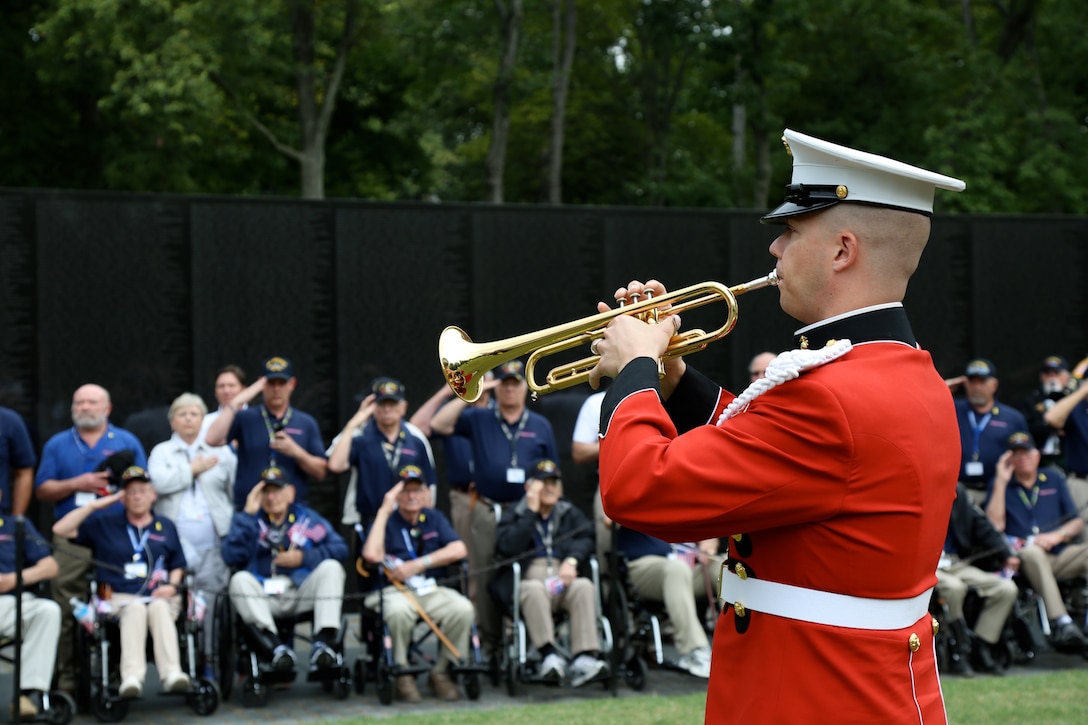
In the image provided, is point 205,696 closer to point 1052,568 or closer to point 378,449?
point 378,449

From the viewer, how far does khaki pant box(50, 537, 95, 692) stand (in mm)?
7938

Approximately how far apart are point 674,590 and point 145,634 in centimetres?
317

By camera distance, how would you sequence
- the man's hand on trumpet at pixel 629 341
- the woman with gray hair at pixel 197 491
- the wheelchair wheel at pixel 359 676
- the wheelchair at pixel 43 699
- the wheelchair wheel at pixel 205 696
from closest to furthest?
the man's hand on trumpet at pixel 629 341 → the wheelchair at pixel 43 699 → the wheelchair wheel at pixel 205 696 → the wheelchair wheel at pixel 359 676 → the woman with gray hair at pixel 197 491

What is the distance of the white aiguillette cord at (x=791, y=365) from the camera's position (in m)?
2.73

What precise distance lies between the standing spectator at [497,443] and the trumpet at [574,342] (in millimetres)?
5237

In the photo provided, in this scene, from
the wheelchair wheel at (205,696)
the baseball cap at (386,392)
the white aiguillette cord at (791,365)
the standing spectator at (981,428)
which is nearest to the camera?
the white aiguillette cord at (791,365)

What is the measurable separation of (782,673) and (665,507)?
0.44 metres

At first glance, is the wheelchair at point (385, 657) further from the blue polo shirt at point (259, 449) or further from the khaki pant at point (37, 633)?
the khaki pant at point (37, 633)

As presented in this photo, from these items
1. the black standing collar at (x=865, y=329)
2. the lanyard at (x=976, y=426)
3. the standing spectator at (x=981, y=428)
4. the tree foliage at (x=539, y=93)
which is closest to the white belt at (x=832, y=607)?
the black standing collar at (x=865, y=329)

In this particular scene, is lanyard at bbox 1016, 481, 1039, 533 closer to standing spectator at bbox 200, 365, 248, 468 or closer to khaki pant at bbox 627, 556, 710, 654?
khaki pant at bbox 627, 556, 710, 654

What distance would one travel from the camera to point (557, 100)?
23.1 m

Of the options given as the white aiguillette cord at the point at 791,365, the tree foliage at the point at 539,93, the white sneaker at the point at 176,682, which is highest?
the tree foliage at the point at 539,93

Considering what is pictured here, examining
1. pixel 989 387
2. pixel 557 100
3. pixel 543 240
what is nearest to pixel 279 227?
pixel 543 240

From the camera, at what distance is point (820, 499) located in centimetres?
263
